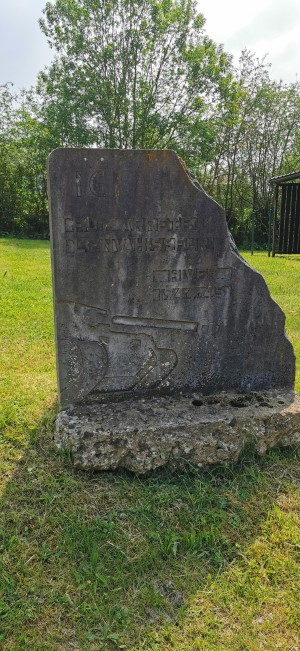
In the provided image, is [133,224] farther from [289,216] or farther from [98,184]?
[289,216]

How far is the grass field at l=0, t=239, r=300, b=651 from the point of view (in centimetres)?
187

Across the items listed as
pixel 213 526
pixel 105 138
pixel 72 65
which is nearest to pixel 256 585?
pixel 213 526

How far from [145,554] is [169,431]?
0.73 m

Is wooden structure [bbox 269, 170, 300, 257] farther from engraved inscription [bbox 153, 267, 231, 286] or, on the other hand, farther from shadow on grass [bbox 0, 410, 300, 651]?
shadow on grass [bbox 0, 410, 300, 651]

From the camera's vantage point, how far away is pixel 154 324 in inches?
120

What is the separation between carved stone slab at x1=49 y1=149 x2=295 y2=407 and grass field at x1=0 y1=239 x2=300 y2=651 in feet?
2.06

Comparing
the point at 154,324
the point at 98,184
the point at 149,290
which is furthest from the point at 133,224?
the point at 154,324

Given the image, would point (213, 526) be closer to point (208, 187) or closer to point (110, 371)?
point (110, 371)

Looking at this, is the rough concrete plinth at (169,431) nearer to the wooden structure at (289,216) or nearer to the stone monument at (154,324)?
the stone monument at (154,324)

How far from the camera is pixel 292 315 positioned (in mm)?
6398

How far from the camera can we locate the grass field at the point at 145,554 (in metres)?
1.87

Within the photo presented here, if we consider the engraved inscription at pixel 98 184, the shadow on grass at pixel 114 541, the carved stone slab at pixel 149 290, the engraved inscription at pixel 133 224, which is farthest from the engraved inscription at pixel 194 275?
the shadow on grass at pixel 114 541

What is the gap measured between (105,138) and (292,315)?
1397 centimetres

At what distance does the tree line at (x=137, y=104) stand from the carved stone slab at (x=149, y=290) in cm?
1559
